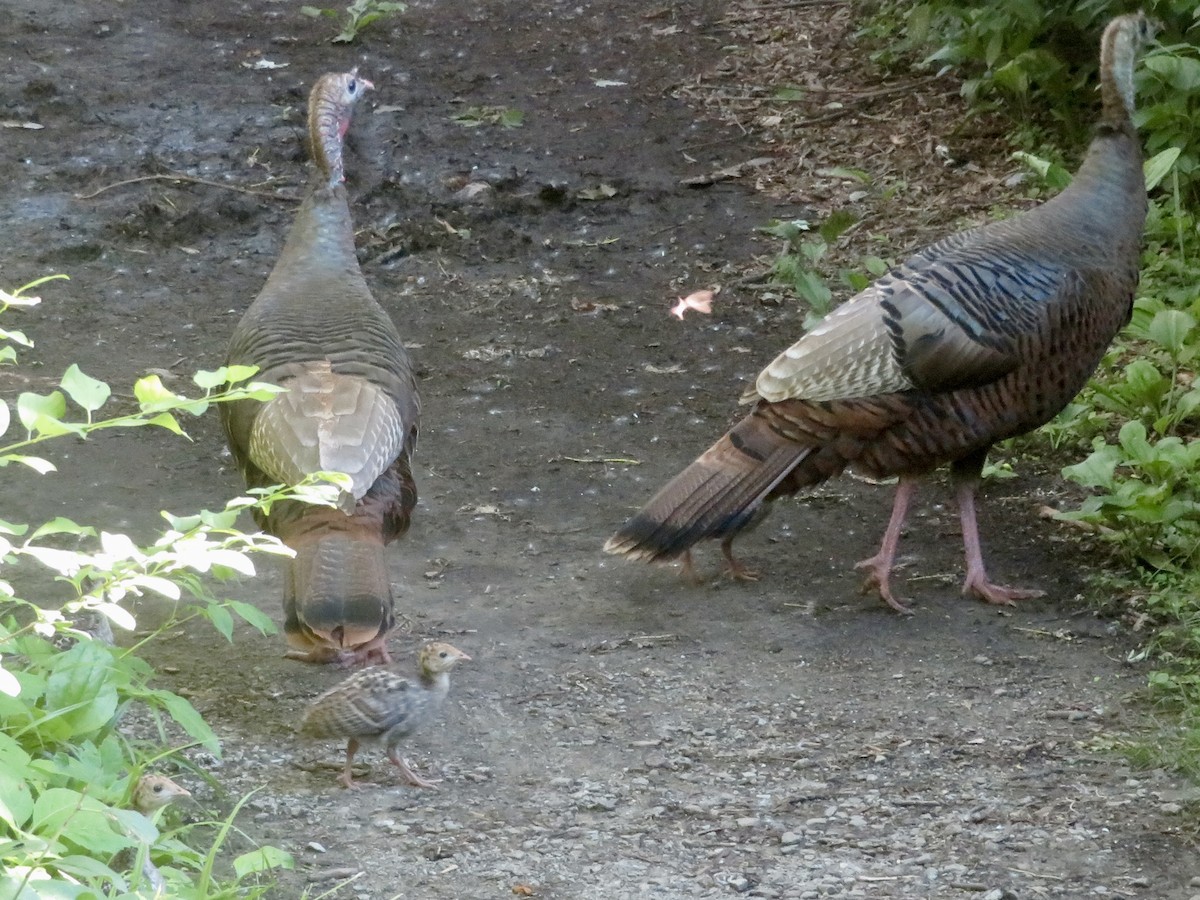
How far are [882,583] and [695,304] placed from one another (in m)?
2.67

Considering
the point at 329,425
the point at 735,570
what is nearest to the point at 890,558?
the point at 735,570

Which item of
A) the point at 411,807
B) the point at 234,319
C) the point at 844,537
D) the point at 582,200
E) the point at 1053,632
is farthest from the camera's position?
the point at 582,200

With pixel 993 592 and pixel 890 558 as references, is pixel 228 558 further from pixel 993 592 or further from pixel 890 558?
pixel 993 592

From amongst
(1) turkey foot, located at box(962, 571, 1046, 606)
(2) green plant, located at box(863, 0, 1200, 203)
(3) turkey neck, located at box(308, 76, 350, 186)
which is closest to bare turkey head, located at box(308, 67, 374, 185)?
(3) turkey neck, located at box(308, 76, 350, 186)

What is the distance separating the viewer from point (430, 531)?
5.32 meters

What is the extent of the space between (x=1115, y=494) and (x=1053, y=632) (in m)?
0.56

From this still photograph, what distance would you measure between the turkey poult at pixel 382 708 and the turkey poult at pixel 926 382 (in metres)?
1.04

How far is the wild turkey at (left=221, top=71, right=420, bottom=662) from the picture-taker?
12.7 feet

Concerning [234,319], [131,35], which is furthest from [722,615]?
[131,35]

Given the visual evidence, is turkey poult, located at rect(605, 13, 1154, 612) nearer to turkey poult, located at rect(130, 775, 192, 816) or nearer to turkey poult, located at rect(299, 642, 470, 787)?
turkey poult, located at rect(299, 642, 470, 787)

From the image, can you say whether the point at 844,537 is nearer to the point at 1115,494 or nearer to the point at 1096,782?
the point at 1115,494

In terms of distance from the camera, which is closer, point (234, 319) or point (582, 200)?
point (234, 319)

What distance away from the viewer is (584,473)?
5750 millimetres

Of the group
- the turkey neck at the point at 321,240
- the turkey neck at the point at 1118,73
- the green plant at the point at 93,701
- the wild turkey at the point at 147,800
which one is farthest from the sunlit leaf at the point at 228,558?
the turkey neck at the point at 1118,73
